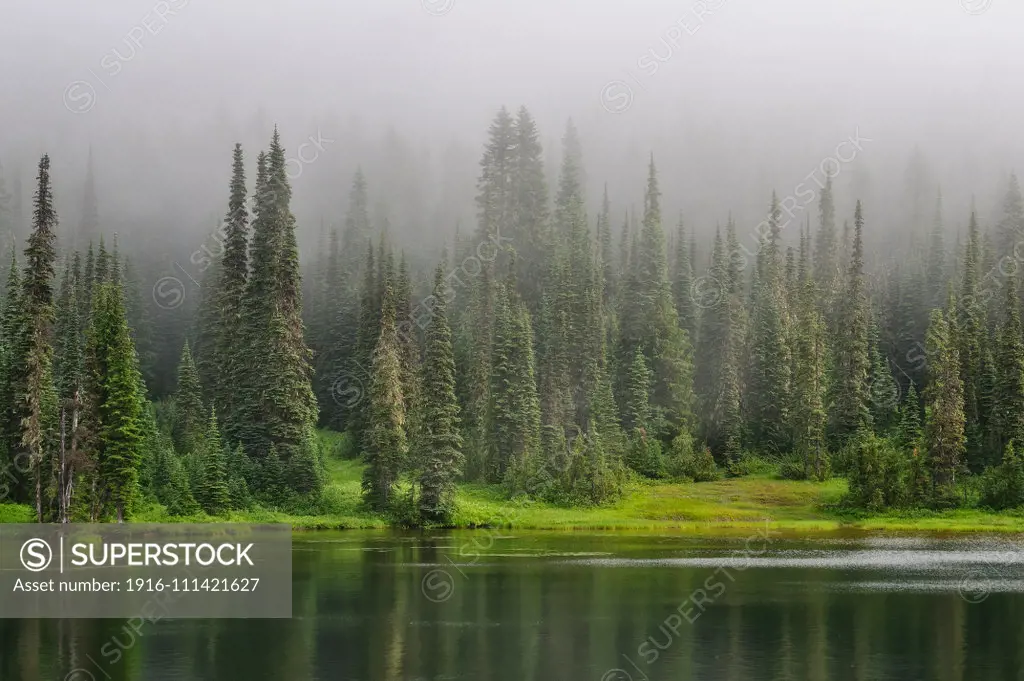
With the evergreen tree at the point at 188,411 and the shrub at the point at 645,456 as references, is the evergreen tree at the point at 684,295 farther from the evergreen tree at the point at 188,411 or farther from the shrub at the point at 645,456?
the evergreen tree at the point at 188,411

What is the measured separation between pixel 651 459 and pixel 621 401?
1187 centimetres

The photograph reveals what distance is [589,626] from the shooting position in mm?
45781

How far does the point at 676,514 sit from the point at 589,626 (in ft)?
170

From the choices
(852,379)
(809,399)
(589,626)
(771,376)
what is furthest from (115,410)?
(852,379)

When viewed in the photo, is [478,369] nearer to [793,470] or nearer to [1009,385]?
[793,470]

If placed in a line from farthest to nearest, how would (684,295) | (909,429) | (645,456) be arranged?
(684,295) → (645,456) → (909,429)

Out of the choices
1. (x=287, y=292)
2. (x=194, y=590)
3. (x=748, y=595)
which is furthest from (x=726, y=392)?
(x=194, y=590)

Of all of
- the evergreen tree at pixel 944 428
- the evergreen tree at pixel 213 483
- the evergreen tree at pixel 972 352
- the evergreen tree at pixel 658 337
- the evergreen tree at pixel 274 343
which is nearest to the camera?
the evergreen tree at pixel 213 483

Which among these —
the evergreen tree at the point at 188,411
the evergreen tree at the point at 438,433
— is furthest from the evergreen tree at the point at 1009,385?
the evergreen tree at the point at 188,411

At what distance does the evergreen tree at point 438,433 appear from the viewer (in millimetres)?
85438

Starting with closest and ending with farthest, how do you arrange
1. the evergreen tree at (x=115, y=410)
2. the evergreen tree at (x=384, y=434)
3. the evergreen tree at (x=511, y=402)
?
the evergreen tree at (x=115, y=410) < the evergreen tree at (x=384, y=434) < the evergreen tree at (x=511, y=402)

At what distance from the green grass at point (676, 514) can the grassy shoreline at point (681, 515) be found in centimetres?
8

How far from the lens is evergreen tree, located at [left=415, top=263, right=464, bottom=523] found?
8544 cm

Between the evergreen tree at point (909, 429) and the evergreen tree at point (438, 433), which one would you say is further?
the evergreen tree at point (909, 429)
